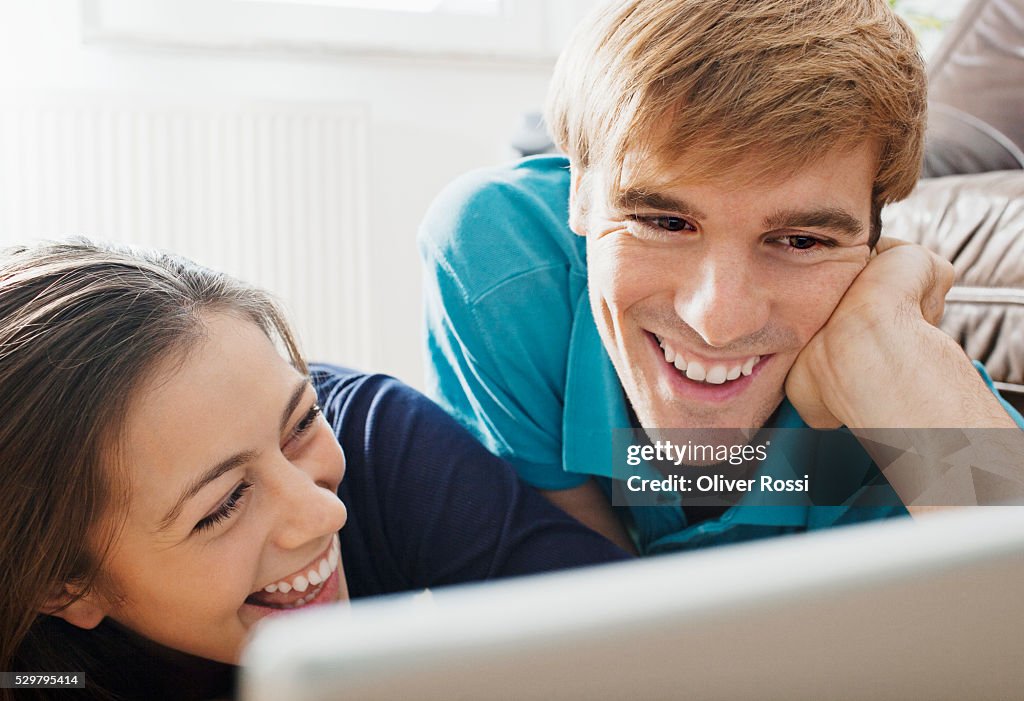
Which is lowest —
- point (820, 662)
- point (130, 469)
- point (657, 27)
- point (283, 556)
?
point (283, 556)

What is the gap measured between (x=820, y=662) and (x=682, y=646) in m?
0.05

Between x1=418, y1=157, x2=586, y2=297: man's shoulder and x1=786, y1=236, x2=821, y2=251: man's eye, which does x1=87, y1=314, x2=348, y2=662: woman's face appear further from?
x1=786, y1=236, x2=821, y2=251: man's eye

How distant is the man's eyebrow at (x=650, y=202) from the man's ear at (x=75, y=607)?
61 centimetres

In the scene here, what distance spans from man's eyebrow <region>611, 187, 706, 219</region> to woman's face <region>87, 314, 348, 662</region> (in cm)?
37

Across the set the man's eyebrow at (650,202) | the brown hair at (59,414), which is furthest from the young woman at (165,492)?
the man's eyebrow at (650,202)

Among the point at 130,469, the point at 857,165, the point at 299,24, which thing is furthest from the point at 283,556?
the point at 299,24

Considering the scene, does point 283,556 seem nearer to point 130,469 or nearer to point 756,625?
point 130,469

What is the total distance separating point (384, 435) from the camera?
1039mm

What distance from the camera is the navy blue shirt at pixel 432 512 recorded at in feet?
3.18

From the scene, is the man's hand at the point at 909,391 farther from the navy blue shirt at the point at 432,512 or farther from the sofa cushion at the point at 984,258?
the navy blue shirt at the point at 432,512

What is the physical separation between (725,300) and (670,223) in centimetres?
11

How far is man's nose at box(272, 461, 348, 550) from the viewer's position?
2.74 feet

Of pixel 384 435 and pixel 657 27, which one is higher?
pixel 657 27

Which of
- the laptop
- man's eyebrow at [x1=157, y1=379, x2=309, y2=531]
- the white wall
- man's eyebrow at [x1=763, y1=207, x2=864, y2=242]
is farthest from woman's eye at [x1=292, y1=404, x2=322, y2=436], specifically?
the white wall
